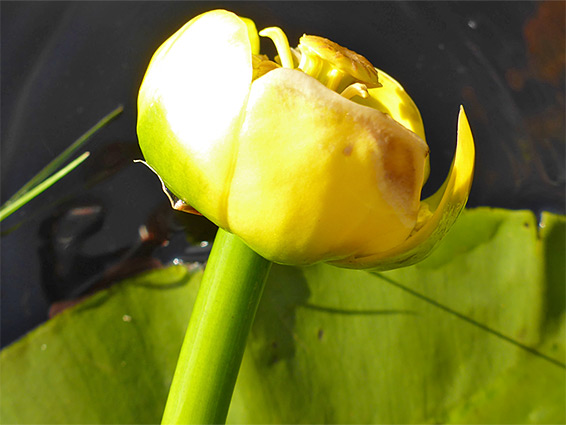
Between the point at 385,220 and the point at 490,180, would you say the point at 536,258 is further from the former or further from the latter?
the point at 385,220

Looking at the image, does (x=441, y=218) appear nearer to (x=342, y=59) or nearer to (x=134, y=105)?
(x=342, y=59)

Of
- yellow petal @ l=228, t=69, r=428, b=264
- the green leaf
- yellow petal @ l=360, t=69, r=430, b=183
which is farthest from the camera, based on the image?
the green leaf

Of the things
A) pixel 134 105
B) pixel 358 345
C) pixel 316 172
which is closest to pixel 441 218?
pixel 316 172

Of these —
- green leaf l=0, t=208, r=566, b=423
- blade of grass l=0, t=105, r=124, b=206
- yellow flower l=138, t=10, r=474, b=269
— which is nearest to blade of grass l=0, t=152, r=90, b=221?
blade of grass l=0, t=105, r=124, b=206

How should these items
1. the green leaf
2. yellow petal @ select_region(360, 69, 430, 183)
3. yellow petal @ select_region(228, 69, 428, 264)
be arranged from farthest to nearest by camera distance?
the green leaf, yellow petal @ select_region(360, 69, 430, 183), yellow petal @ select_region(228, 69, 428, 264)

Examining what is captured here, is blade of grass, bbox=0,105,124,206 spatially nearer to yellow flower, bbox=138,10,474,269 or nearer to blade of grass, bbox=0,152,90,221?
blade of grass, bbox=0,152,90,221

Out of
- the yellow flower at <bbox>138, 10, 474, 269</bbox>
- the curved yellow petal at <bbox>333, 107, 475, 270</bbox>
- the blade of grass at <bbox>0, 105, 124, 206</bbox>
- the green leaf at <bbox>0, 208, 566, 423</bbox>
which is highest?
the yellow flower at <bbox>138, 10, 474, 269</bbox>

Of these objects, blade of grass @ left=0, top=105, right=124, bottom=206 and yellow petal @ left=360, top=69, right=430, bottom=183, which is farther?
blade of grass @ left=0, top=105, right=124, bottom=206

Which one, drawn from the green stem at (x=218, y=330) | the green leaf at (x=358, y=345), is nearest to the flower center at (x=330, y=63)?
the green stem at (x=218, y=330)
